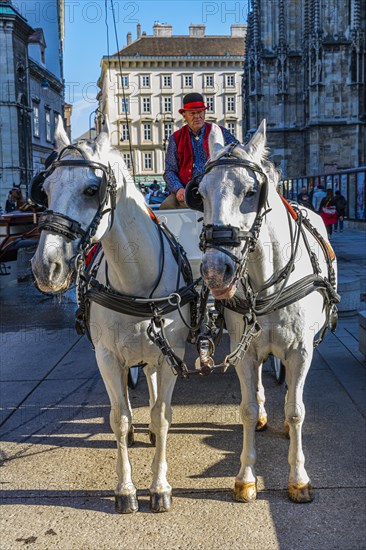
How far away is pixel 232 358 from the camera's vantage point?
366 cm

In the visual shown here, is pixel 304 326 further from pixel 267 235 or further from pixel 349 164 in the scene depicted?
pixel 349 164

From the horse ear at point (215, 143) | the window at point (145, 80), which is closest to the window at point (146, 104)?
the window at point (145, 80)

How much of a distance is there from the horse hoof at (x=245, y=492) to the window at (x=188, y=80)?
8359cm

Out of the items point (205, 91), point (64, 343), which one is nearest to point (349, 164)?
point (64, 343)

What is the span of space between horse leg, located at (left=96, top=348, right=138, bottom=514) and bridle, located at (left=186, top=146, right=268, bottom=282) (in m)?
1.13

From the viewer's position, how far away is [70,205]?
2.98 metres

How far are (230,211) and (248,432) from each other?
172cm

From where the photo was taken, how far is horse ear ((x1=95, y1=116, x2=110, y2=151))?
129 inches

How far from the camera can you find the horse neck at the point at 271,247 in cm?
353

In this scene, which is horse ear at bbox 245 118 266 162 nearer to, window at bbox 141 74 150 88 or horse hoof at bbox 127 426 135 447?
horse hoof at bbox 127 426 135 447

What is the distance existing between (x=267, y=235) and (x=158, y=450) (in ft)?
5.25

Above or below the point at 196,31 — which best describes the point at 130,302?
below

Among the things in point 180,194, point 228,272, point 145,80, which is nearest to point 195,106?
point 180,194

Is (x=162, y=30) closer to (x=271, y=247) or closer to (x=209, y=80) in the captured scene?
(x=209, y=80)
